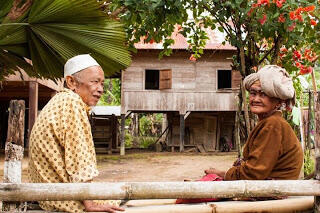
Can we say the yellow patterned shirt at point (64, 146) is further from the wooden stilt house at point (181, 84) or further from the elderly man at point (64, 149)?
the wooden stilt house at point (181, 84)

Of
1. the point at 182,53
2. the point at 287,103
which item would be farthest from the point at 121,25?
the point at 182,53

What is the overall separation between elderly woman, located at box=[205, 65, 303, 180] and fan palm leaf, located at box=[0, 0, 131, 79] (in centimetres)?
257

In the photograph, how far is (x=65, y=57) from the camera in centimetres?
486

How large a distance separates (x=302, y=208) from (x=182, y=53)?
52.1 feet

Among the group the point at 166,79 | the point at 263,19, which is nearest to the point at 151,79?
the point at 166,79

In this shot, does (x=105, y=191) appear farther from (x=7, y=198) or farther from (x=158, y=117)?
(x=158, y=117)

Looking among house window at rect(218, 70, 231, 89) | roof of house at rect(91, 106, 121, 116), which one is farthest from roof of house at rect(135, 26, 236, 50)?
roof of house at rect(91, 106, 121, 116)

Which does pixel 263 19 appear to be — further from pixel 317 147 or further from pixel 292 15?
pixel 317 147

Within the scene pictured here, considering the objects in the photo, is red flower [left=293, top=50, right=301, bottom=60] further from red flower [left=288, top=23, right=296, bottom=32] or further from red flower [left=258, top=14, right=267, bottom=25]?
red flower [left=258, top=14, right=267, bottom=25]

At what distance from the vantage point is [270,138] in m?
2.29

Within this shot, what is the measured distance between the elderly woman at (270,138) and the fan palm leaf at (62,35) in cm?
257

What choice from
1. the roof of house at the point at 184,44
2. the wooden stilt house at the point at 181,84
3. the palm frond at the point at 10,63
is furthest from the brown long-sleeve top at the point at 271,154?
the wooden stilt house at the point at 181,84

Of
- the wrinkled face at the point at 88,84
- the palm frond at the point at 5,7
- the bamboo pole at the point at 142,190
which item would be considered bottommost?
the bamboo pole at the point at 142,190

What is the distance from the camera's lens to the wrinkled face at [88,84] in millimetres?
2354
